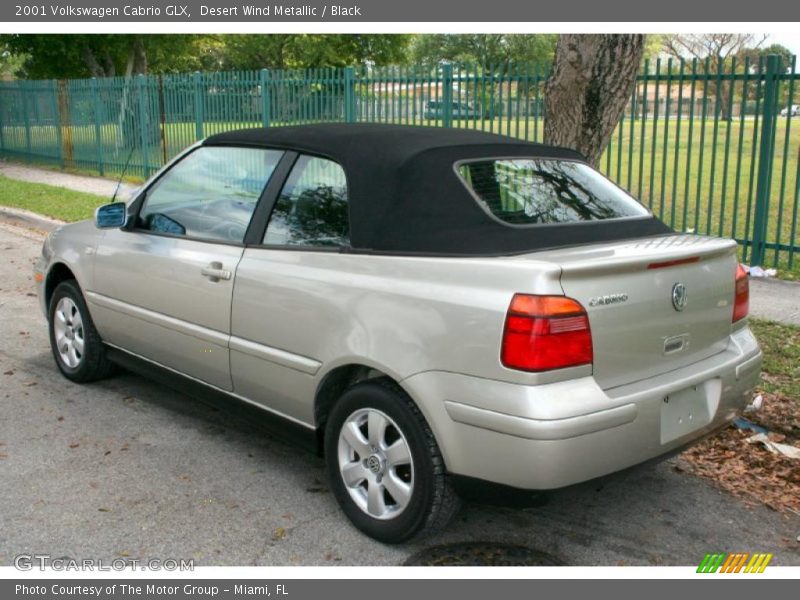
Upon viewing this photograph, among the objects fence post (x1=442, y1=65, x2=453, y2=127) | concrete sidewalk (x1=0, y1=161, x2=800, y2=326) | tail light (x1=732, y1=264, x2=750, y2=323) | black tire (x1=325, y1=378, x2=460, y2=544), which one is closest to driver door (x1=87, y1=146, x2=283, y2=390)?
black tire (x1=325, y1=378, x2=460, y2=544)

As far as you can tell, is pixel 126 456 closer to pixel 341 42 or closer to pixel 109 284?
pixel 109 284

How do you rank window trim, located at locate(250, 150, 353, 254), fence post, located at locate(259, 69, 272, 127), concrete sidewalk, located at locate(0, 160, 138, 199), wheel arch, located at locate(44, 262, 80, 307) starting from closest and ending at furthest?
window trim, located at locate(250, 150, 353, 254) < wheel arch, located at locate(44, 262, 80, 307) < fence post, located at locate(259, 69, 272, 127) < concrete sidewalk, located at locate(0, 160, 138, 199)

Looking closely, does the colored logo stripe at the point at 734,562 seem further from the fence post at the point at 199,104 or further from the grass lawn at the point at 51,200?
the fence post at the point at 199,104

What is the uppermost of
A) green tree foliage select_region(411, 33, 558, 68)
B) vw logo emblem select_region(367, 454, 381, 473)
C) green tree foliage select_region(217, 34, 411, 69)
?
green tree foliage select_region(411, 33, 558, 68)

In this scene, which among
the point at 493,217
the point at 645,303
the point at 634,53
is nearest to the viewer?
the point at 645,303

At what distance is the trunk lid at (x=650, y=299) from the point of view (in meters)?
3.16

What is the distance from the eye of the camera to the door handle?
Result: 13.8ft

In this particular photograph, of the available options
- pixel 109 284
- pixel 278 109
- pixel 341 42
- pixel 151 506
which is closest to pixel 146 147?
pixel 278 109

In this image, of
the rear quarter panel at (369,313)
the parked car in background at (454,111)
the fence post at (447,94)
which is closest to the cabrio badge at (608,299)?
the rear quarter panel at (369,313)

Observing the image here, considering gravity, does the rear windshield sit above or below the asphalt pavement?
above

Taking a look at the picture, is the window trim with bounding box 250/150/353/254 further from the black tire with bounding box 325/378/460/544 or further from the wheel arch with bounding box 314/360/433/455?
the black tire with bounding box 325/378/460/544

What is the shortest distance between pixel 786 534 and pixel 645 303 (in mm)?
1333

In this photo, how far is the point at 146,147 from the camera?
60.1 feet

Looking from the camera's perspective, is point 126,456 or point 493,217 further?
point 126,456
